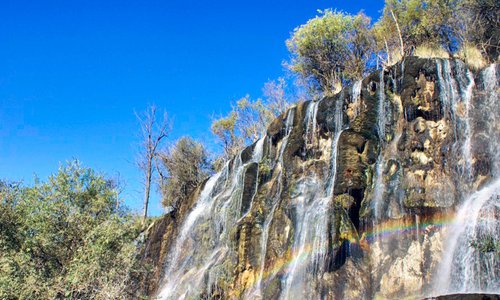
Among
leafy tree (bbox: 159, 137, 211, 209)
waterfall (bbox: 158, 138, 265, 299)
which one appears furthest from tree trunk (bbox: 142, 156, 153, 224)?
waterfall (bbox: 158, 138, 265, 299)

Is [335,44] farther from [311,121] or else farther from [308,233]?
[308,233]

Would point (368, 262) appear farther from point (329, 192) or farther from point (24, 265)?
point (24, 265)

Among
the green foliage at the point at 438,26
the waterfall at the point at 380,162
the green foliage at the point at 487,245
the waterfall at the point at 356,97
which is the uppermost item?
the green foliage at the point at 438,26

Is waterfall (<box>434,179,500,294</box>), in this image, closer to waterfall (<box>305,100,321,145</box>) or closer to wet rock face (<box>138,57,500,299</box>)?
wet rock face (<box>138,57,500,299</box>)

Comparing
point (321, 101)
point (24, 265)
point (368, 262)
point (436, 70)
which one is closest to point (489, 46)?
point (436, 70)

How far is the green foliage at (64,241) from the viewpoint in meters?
15.8

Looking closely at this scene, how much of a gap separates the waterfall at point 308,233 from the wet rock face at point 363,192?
0.05m

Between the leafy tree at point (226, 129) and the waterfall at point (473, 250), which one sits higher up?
the leafy tree at point (226, 129)

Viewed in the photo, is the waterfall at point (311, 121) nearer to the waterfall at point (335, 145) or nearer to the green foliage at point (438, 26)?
the waterfall at point (335, 145)

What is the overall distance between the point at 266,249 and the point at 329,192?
12.9ft

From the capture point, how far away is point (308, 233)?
68.2ft

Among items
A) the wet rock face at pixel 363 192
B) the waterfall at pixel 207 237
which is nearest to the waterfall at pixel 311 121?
the wet rock face at pixel 363 192

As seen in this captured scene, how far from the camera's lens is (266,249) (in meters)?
21.9

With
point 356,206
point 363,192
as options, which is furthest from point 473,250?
point 363,192
